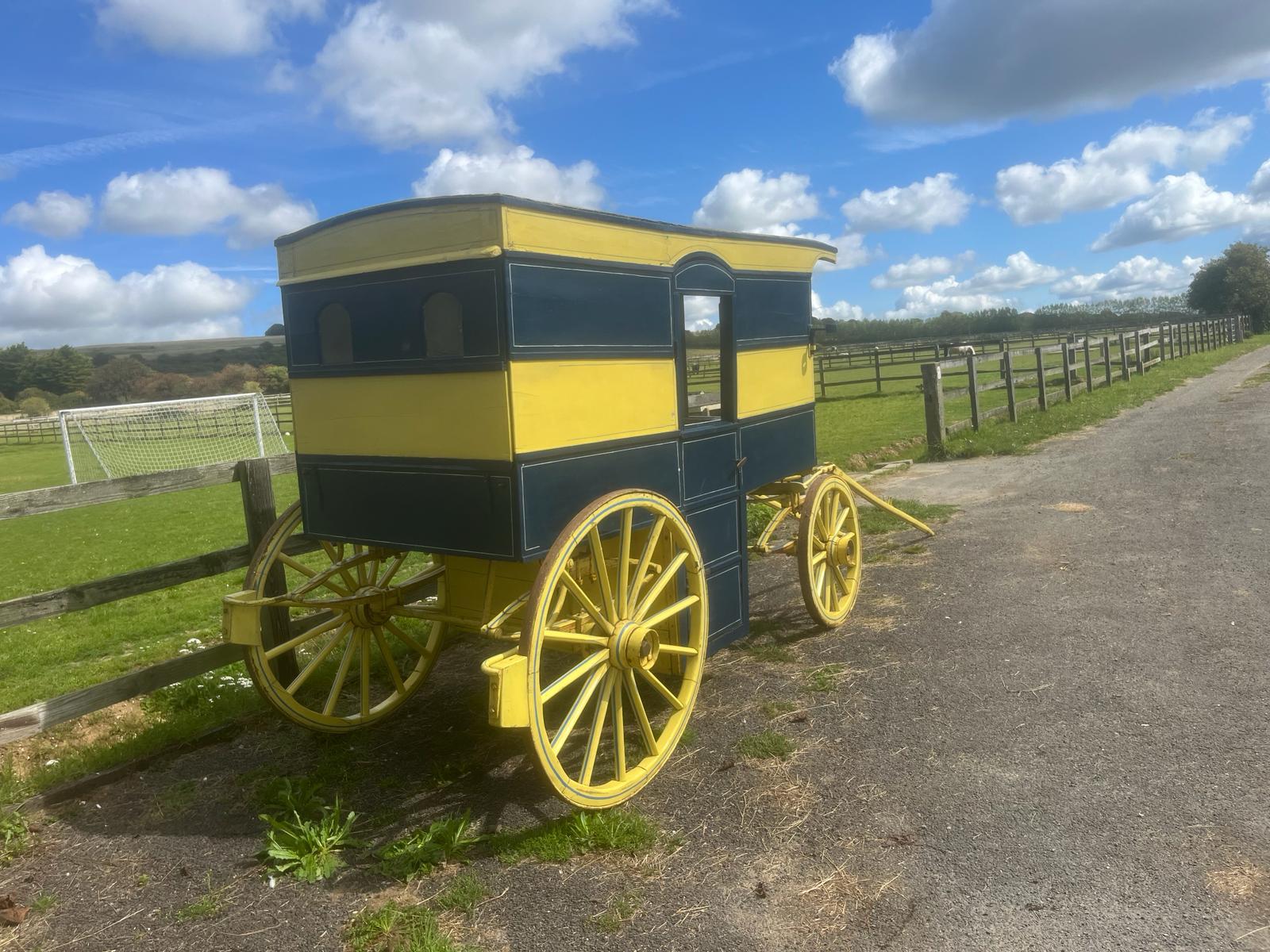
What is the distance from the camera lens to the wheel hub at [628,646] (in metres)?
3.91

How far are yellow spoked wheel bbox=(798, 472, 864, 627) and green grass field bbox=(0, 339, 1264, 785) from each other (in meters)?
3.41

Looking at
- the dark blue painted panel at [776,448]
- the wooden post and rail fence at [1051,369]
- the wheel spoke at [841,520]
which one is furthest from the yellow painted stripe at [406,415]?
the wooden post and rail fence at [1051,369]

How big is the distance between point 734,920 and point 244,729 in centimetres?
310

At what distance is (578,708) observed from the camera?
11.9ft

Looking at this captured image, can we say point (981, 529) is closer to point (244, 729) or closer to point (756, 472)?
point (756, 472)

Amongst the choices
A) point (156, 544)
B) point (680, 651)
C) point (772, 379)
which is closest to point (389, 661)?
point (680, 651)

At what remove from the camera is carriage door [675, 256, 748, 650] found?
476cm

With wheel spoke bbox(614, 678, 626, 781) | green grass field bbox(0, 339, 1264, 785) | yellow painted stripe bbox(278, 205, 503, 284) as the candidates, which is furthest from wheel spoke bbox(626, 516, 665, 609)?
green grass field bbox(0, 339, 1264, 785)

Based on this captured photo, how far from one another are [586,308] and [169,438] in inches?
1462

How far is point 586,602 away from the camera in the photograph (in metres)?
3.79

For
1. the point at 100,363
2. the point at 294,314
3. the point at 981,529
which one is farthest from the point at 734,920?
the point at 100,363

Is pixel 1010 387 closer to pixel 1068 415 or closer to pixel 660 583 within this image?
pixel 1068 415

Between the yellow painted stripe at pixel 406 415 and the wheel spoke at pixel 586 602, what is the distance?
0.59m

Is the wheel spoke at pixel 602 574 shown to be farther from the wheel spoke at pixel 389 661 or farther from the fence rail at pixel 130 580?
the fence rail at pixel 130 580
